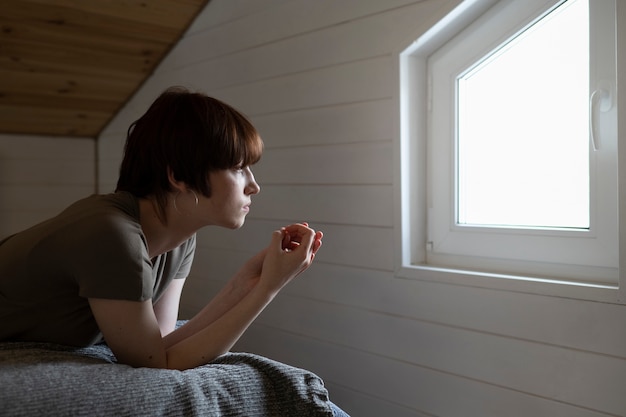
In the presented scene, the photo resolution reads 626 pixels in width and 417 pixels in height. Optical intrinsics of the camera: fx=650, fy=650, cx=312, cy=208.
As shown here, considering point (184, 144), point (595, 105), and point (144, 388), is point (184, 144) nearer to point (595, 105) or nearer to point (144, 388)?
point (144, 388)

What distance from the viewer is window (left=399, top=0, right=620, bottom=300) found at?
1418 millimetres

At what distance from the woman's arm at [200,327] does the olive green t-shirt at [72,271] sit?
1.3 inches

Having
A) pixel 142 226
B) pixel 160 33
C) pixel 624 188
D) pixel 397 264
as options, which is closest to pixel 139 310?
pixel 142 226

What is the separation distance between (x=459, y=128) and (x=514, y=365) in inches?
24.7

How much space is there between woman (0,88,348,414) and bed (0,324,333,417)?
0.06 m

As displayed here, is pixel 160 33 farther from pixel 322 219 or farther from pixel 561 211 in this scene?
pixel 561 211

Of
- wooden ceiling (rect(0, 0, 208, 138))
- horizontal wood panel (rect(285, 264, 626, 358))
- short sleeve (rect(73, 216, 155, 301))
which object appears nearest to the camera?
short sleeve (rect(73, 216, 155, 301))

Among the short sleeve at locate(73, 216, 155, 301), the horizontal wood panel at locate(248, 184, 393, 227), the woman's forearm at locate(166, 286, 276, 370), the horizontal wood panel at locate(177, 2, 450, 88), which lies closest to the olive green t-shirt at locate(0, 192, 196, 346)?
the short sleeve at locate(73, 216, 155, 301)

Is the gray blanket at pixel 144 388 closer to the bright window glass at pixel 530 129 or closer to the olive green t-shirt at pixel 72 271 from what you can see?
the olive green t-shirt at pixel 72 271

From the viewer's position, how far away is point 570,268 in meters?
1.47

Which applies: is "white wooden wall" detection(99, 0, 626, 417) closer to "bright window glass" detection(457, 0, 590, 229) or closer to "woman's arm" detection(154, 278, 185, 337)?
"bright window glass" detection(457, 0, 590, 229)

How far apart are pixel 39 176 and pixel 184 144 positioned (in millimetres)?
2018

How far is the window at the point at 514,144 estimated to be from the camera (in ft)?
4.65

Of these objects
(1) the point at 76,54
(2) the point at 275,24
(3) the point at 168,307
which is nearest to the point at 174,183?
(3) the point at 168,307
